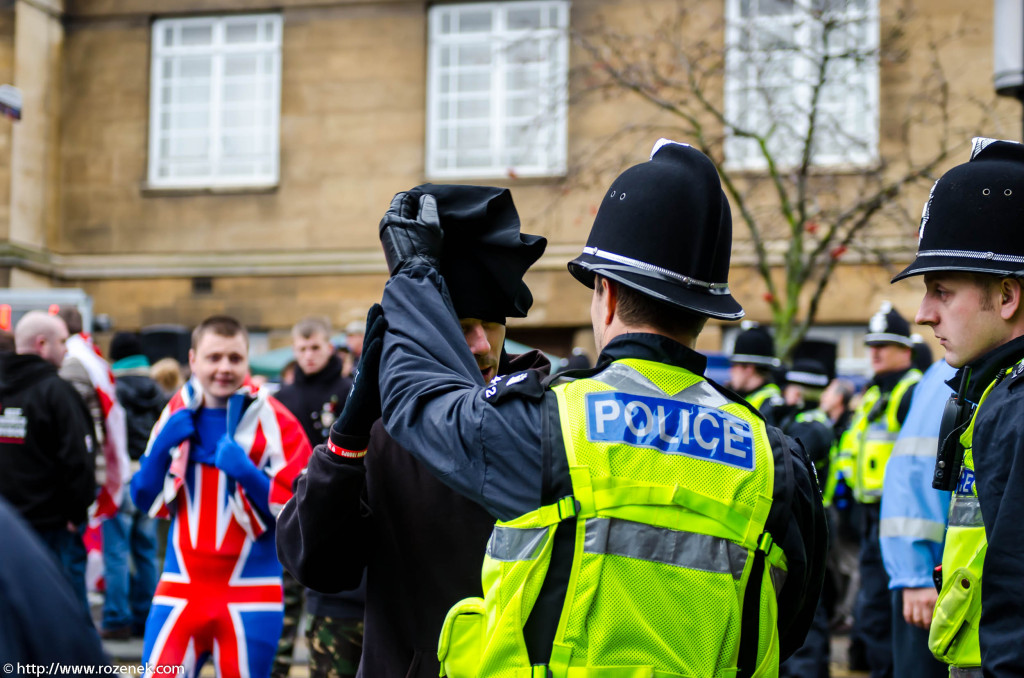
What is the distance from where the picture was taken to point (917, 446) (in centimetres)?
460

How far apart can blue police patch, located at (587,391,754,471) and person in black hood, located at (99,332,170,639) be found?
24.0 ft

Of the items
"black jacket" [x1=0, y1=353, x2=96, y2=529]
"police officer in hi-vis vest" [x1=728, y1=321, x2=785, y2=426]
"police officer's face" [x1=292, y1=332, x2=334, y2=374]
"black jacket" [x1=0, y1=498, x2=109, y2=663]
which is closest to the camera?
"black jacket" [x1=0, y1=498, x2=109, y2=663]

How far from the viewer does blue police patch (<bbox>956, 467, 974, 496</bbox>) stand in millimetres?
2705

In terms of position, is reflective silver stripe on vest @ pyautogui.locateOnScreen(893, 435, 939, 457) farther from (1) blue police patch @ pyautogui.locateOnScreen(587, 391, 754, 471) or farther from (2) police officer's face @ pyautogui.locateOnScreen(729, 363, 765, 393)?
(2) police officer's face @ pyautogui.locateOnScreen(729, 363, 765, 393)

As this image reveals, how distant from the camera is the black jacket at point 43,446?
6.52 meters

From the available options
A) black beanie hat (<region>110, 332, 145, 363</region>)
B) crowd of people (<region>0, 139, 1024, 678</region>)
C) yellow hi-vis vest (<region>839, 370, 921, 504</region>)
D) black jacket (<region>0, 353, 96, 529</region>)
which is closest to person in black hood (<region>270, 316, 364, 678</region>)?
black jacket (<region>0, 353, 96, 529</region>)

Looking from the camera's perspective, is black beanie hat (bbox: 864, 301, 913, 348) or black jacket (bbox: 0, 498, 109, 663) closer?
black jacket (bbox: 0, 498, 109, 663)

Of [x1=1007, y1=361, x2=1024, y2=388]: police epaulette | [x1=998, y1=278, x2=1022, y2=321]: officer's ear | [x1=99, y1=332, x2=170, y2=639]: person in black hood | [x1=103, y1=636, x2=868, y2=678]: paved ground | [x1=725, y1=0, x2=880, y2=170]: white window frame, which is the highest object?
[x1=725, y1=0, x2=880, y2=170]: white window frame

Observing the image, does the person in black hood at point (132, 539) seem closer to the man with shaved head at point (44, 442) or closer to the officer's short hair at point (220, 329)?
the man with shaved head at point (44, 442)

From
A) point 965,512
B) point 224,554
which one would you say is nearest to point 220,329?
point 224,554

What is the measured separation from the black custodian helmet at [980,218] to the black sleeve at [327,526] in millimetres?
1458

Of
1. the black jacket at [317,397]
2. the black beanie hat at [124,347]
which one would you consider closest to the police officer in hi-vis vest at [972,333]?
the black jacket at [317,397]

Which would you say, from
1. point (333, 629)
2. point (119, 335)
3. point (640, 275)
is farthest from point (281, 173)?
point (640, 275)

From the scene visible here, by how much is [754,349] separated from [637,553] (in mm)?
6135
